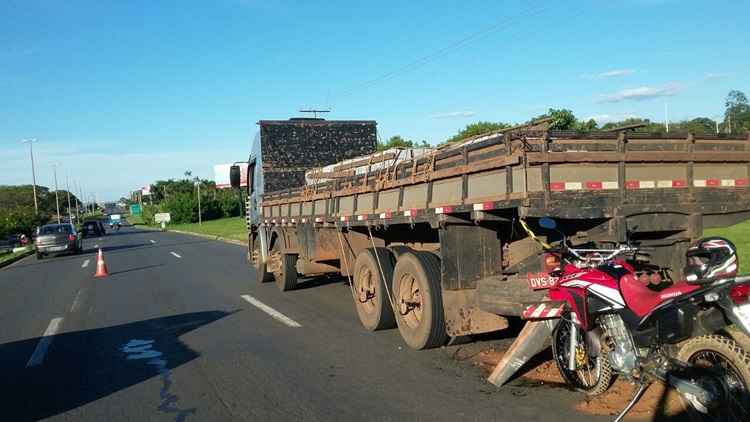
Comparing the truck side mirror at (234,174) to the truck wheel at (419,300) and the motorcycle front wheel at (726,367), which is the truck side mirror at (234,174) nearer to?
the truck wheel at (419,300)

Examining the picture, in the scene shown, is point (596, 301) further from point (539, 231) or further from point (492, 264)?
point (492, 264)

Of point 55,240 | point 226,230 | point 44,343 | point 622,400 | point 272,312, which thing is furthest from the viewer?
point 226,230

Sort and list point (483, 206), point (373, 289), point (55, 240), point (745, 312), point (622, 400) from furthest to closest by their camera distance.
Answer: point (55, 240) < point (373, 289) < point (483, 206) < point (622, 400) < point (745, 312)

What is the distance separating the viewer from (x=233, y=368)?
700cm

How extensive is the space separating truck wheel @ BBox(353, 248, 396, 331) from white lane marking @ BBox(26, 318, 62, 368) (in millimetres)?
3875

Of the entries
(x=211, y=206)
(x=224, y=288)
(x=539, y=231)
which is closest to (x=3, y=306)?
(x=224, y=288)

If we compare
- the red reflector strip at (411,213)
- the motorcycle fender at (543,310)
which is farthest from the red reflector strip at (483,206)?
the red reflector strip at (411,213)

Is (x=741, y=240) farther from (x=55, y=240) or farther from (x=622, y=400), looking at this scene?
(x=55, y=240)

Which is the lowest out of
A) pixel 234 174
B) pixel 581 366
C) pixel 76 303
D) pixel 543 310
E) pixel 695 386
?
pixel 76 303

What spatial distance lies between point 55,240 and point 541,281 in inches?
1147

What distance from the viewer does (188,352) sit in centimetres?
789

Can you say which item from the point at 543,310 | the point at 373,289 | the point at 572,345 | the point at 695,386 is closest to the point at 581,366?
the point at 572,345

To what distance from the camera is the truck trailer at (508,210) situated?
17.4ft

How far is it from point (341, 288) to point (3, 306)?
21.8 feet
